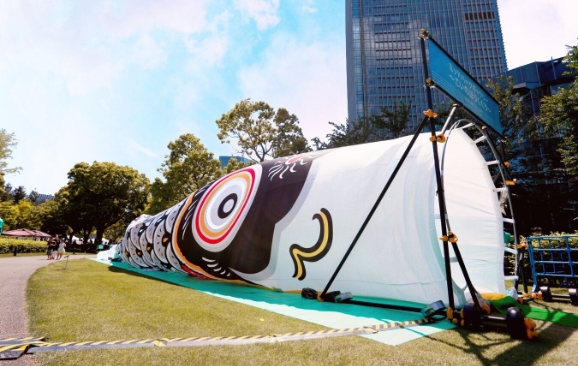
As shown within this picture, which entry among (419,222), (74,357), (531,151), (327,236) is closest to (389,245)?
(419,222)

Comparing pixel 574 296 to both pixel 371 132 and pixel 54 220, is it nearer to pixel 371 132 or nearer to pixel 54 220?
pixel 371 132

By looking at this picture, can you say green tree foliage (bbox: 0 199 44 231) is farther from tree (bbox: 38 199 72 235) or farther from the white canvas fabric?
the white canvas fabric

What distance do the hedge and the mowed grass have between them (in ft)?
85.6

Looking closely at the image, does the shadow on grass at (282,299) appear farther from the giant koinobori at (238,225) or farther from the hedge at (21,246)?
the hedge at (21,246)

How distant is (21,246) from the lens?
89.0 feet

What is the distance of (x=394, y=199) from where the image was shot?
6.48 meters

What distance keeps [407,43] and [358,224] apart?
3766 inches

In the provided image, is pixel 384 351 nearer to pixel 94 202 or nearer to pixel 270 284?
pixel 270 284

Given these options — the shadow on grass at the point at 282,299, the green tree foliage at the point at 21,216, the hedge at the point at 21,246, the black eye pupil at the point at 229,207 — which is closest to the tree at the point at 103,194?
the hedge at the point at 21,246

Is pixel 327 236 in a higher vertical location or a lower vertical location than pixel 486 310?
higher

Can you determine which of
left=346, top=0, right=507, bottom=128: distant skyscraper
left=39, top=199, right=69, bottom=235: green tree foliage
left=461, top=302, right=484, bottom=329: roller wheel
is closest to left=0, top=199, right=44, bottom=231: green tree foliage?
left=39, top=199, right=69, bottom=235: green tree foliage

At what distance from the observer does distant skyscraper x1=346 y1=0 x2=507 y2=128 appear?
83812 mm

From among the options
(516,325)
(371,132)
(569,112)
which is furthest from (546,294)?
(371,132)

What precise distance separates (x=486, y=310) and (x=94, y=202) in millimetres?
42274
